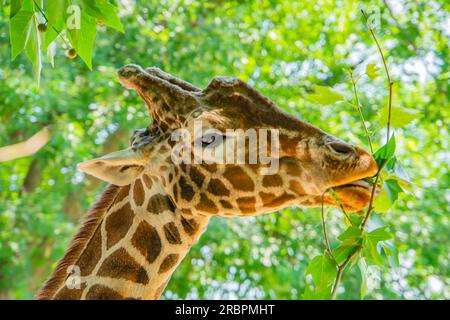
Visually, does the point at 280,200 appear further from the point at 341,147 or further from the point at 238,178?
the point at 341,147

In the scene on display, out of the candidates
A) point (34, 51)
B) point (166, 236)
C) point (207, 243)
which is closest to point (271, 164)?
point (166, 236)

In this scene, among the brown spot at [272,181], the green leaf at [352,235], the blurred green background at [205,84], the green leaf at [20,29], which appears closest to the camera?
the green leaf at [20,29]

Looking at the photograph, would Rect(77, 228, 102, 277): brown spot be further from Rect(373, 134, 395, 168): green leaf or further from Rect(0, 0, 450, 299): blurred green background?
Rect(0, 0, 450, 299): blurred green background

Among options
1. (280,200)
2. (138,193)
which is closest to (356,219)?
(280,200)

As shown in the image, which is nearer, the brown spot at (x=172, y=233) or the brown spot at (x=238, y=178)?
the brown spot at (x=238, y=178)

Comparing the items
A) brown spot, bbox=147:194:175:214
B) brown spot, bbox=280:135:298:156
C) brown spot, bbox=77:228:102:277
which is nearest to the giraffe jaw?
brown spot, bbox=280:135:298:156

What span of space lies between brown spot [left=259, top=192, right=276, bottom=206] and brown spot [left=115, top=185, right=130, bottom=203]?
648 millimetres

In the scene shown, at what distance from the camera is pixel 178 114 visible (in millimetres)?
2617

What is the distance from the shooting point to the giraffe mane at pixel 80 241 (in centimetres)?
264

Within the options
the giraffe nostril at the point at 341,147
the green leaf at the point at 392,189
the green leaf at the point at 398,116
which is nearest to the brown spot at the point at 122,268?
the giraffe nostril at the point at 341,147

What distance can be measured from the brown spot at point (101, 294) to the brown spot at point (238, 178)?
2.09 ft

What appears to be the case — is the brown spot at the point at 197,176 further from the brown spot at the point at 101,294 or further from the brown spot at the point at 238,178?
the brown spot at the point at 101,294

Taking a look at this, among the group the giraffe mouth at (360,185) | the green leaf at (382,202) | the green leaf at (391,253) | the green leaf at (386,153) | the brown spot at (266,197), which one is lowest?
the green leaf at (391,253)
